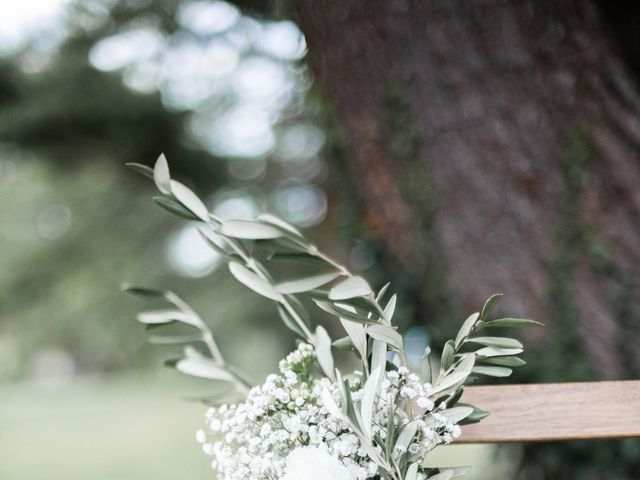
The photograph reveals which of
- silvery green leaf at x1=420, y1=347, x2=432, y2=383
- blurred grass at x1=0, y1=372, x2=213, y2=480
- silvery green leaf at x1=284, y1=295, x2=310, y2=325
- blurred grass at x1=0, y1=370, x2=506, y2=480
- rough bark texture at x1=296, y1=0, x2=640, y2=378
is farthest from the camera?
blurred grass at x1=0, y1=372, x2=213, y2=480

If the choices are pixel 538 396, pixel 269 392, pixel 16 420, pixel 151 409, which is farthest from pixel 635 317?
pixel 16 420

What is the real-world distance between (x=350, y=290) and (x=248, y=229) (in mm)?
120

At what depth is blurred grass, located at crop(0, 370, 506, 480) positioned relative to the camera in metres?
5.50

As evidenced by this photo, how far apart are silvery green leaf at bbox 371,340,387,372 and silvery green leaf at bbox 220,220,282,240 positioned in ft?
0.55

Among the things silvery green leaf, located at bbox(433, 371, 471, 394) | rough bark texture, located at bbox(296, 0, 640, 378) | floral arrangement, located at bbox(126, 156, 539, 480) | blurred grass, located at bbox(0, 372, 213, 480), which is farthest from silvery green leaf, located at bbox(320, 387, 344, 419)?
blurred grass, located at bbox(0, 372, 213, 480)

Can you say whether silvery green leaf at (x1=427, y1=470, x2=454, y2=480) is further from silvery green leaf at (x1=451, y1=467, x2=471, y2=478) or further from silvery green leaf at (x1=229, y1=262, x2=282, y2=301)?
silvery green leaf at (x1=229, y1=262, x2=282, y2=301)

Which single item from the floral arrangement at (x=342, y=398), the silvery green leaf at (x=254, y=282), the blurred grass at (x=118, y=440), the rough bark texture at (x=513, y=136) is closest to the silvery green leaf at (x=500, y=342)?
the floral arrangement at (x=342, y=398)

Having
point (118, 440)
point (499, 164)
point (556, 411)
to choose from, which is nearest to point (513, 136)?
point (499, 164)

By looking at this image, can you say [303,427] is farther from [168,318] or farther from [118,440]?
[118,440]

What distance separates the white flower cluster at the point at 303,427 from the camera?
2.25 feet

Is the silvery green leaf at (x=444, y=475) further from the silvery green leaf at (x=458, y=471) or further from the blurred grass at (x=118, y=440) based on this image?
the blurred grass at (x=118, y=440)

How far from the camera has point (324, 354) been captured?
77 centimetres

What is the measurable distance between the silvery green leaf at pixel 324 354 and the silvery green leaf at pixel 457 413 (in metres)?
0.13

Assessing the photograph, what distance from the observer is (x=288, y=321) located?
0.86m
